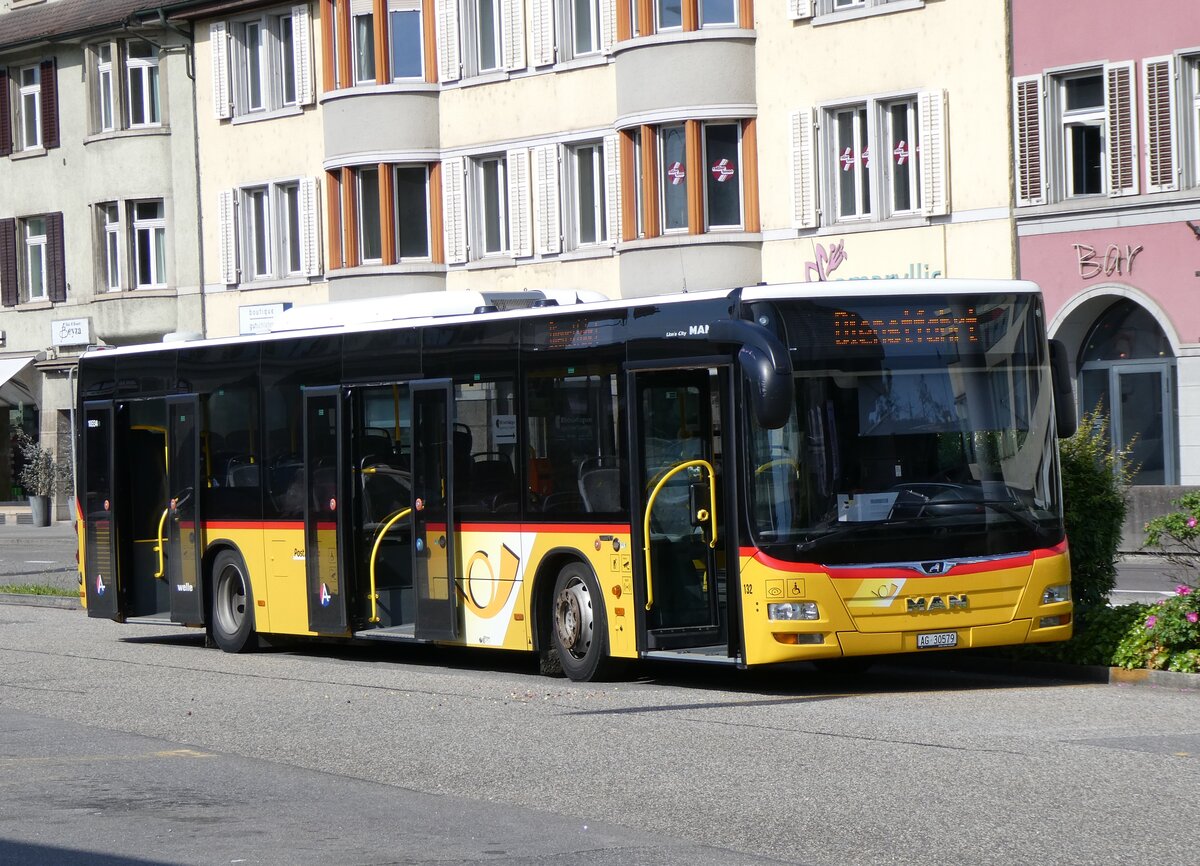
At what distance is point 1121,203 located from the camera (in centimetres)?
2922

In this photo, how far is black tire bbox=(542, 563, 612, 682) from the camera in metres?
15.2

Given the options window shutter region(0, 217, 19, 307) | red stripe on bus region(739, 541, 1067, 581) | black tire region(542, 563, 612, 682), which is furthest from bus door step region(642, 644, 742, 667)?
window shutter region(0, 217, 19, 307)

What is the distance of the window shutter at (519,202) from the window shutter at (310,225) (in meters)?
4.89

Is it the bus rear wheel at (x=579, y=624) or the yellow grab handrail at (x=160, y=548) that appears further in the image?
the yellow grab handrail at (x=160, y=548)

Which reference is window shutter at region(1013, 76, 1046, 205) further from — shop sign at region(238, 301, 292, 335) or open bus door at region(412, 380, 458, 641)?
shop sign at region(238, 301, 292, 335)

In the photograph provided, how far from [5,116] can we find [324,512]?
33936 millimetres

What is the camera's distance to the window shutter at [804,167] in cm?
3272

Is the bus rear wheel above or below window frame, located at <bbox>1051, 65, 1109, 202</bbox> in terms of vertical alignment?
below

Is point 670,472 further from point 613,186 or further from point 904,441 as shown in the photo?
point 613,186

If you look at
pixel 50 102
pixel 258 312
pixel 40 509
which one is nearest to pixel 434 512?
pixel 258 312

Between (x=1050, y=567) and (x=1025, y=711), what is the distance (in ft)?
5.72

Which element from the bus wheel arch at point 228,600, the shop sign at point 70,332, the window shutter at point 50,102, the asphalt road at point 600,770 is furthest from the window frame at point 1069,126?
the window shutter at point 50,102

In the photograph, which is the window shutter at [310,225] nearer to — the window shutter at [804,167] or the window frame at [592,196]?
the window frame at [592,196]

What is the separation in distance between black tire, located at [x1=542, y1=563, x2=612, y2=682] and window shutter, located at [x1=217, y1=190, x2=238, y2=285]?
1127 inches
